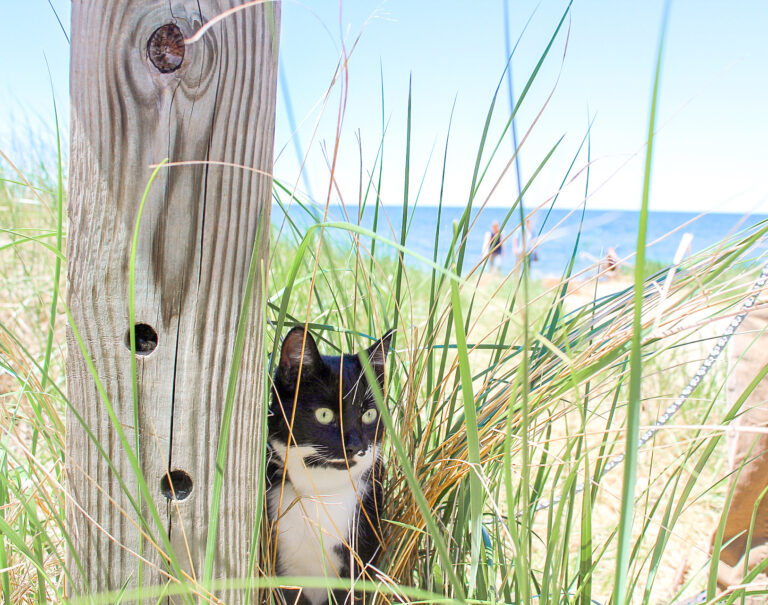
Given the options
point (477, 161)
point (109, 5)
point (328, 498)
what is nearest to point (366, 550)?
point (328, 498)

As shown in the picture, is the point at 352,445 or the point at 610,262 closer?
the point at 610,262

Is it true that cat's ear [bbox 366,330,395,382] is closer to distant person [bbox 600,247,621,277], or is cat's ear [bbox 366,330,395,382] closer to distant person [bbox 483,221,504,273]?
distant person [bbox 483,221,504,273]

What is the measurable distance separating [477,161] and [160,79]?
22.4 inches

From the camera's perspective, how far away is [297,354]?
1.22 meters

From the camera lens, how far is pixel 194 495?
85 centimetres

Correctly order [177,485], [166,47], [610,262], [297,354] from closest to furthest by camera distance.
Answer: [166,47] → [177,485] → [610,262] → [297,354]

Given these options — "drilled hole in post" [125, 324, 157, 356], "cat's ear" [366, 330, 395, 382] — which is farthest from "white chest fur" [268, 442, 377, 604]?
"drilled hole in post" [125, 324, 157, 356]

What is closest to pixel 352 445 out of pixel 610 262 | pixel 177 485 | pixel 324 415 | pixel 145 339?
pixel 324 415

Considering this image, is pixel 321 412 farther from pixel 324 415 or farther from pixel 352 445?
pixel 352 445

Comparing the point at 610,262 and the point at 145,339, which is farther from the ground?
the point at 610,262

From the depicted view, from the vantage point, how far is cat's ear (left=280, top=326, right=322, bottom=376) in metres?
1.17

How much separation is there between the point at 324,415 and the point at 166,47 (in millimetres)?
872

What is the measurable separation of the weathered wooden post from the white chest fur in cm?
37

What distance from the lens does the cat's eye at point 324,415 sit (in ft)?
4.30
